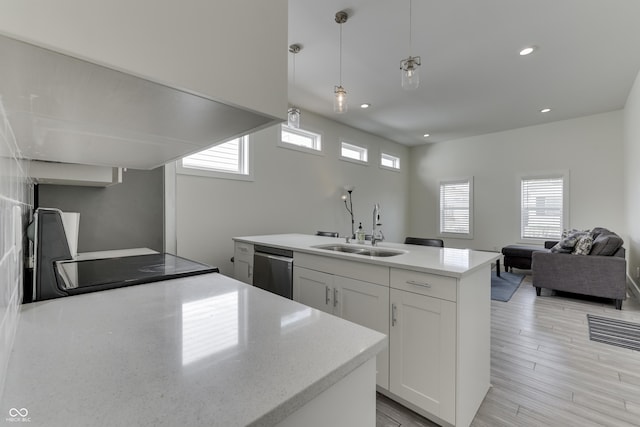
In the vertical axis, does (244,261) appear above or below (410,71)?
below

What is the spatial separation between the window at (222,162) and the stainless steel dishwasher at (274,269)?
4.28 ft

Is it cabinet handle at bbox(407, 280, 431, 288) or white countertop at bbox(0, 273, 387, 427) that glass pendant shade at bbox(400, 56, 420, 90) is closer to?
cabinet handle at bbox(407, 280, 431, 288)

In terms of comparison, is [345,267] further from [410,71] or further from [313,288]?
[410,71]

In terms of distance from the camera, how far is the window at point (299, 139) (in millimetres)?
4395

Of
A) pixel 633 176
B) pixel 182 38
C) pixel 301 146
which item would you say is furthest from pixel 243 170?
pixel 633 176

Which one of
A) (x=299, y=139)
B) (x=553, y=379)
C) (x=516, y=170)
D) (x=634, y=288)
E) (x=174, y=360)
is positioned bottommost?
(x=553, y=379)

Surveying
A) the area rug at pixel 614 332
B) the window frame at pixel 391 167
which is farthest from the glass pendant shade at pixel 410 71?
the window frame at pixel 391 167

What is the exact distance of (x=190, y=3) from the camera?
0.51m

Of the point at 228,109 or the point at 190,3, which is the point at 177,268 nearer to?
the point at 228,109

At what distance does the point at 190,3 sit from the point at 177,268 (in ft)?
4.07

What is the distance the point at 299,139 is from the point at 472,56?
104 inches

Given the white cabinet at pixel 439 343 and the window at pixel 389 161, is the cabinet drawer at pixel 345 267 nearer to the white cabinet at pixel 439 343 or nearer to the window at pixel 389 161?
the white cabinet at pixel 439 343

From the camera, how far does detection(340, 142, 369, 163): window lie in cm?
550

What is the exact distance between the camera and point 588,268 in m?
3.56
